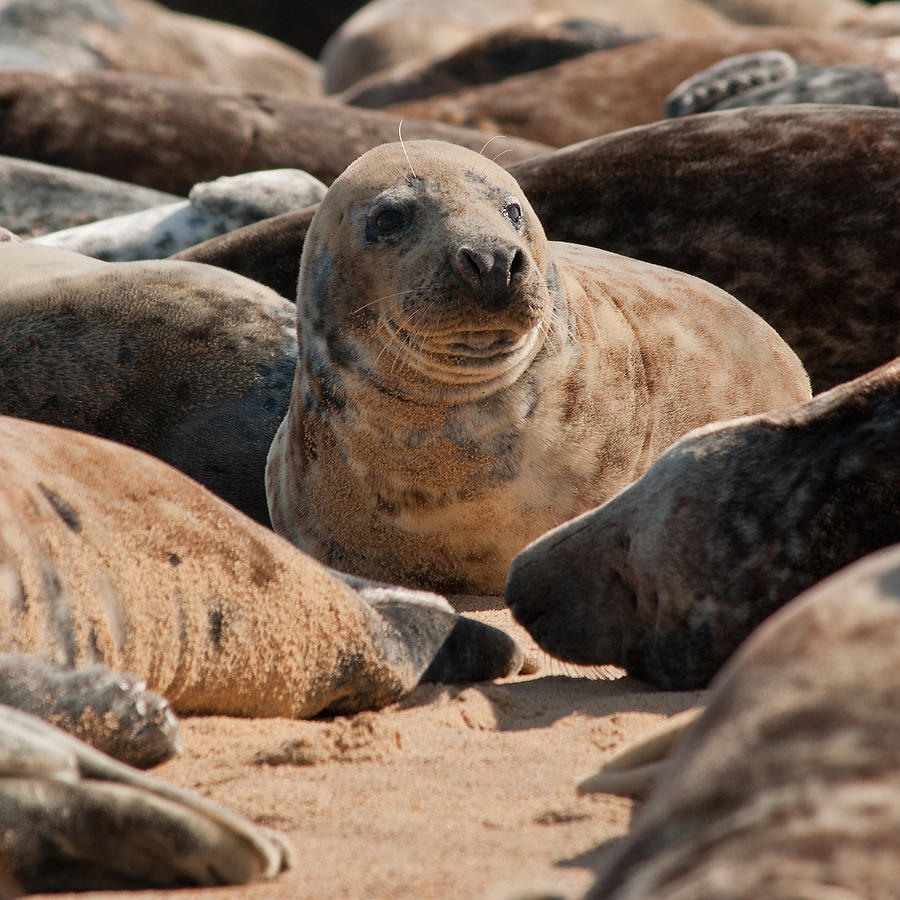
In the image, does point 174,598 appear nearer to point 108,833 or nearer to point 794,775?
point 108,833

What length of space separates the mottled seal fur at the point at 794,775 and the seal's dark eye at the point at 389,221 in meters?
2.49

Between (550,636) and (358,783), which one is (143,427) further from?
(358,783)

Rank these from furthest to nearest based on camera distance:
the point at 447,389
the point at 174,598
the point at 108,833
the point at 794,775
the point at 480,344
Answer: the point at 447,389
the point at 480,344
the point at 174,598
the point at 108,833
the point at 794,775

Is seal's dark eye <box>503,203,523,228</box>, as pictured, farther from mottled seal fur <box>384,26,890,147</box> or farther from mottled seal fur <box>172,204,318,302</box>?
mottled seal fur <box>384,26,890,147</box>

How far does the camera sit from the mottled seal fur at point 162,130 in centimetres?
784

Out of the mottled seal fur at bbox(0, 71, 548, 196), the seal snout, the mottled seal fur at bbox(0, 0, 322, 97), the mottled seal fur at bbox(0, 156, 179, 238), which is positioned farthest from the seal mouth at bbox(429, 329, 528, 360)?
the mottled seal fur at bbox(0, 0, 322, 97)

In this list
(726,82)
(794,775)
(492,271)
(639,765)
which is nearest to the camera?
(794,775)

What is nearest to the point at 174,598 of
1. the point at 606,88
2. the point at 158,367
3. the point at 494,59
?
the point at 158,367

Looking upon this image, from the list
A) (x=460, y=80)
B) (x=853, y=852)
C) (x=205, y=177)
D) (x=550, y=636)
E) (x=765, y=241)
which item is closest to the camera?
(x=853, y=852)

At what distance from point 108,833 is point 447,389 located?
2.25 meters

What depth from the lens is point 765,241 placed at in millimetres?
5129

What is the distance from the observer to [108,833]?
1737 millimetres

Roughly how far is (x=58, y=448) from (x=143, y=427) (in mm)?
1933

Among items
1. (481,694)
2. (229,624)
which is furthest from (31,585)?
(481,694)
